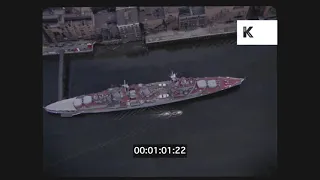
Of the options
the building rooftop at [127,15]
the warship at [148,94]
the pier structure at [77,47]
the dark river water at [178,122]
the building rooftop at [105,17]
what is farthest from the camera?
the pier structure at [77,47]

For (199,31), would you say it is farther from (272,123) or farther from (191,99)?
(272,123)

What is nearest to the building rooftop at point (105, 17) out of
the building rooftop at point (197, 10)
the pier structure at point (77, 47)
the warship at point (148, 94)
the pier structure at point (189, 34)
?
the pier structure at point (77, 47)

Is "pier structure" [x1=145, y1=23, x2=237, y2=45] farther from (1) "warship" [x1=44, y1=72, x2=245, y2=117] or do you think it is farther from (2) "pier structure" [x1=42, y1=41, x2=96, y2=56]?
(2) "pier structure" [x1=42, y1=41, x2=96, y2=56]

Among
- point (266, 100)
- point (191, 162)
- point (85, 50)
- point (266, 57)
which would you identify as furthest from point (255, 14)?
point (85, 50)

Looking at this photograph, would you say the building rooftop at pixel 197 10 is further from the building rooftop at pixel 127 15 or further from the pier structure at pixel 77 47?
the pier structure at pixel 77 47

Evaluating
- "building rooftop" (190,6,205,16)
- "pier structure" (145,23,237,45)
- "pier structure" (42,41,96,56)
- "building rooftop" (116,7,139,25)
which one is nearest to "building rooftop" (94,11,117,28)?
"building rooftop" (116,7,139,25)
